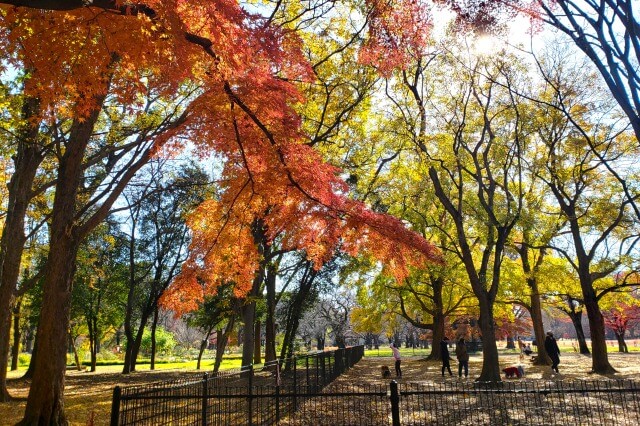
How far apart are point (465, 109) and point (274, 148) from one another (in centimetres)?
1071

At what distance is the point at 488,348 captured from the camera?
1436cm

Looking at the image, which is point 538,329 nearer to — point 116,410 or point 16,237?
point 116,410

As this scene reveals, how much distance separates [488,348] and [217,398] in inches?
389

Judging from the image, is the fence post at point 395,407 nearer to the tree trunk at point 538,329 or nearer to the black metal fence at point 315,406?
the black metal fence at point 315,406

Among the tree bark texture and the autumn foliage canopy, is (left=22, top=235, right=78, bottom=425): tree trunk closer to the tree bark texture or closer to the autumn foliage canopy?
the tree bark texture

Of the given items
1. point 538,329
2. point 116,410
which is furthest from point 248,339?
point 538,329

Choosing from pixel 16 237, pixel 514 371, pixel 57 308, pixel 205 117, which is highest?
pixel 205 117

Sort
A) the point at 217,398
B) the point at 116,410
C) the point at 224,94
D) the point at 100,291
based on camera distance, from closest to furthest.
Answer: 1. the point at 116,410
2. the point at 224,94
3. the point at 217,398
4. the point at 100,291

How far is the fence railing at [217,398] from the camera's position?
19.7 ft

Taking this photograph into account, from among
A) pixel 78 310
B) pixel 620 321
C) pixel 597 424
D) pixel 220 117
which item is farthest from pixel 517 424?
pixel 620 321

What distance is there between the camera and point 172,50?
5473mm

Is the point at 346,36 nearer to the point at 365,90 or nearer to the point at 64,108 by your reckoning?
the point at 365,90

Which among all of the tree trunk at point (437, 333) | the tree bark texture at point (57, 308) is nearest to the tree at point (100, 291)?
the tree bark texture at point (57, 308)

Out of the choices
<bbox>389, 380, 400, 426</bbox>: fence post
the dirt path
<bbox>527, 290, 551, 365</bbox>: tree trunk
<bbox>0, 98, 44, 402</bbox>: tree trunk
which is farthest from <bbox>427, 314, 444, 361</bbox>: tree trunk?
<bbox>389, 380, 400, 426</bbox>: fence post
